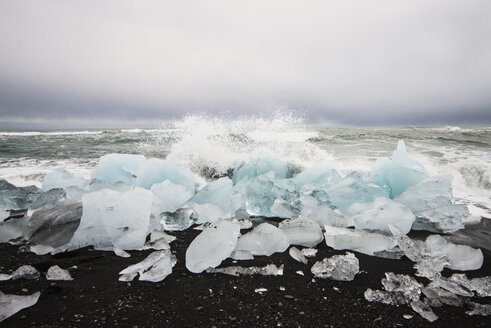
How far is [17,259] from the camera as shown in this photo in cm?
171

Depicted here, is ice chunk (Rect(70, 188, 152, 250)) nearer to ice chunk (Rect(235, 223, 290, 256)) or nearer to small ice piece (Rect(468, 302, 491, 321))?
ice chunk (Rect(235, 223, 290, 256))

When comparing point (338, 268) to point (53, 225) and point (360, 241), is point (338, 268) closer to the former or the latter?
point (360, 241)

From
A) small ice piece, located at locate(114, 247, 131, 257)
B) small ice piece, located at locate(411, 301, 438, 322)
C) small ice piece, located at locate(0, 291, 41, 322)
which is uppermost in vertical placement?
small ice piece, located at locate(0, 291, 41, 322)

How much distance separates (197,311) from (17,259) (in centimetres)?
128

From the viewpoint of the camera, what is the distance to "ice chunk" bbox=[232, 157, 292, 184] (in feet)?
13.8

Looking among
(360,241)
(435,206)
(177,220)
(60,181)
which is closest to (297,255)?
(360,241)

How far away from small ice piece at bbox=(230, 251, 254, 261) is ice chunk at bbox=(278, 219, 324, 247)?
0.40m

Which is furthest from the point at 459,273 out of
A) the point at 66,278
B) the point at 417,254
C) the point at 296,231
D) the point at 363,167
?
the point at 363,167

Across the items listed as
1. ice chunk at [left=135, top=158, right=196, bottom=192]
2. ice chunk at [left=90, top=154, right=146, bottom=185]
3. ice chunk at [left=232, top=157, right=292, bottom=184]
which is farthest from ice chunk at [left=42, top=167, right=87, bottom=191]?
ice chunk at [left=232, top=157, right=292, bottom=184]

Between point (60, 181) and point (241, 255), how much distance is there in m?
2.75

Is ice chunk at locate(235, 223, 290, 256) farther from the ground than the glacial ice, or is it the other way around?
the glacial ice

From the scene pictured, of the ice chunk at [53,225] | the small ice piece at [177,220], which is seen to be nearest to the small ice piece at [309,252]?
the small ice piece at [177,220]

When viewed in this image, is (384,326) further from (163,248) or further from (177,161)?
(177,161)

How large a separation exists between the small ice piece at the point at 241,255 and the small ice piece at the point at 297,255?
27 cm
